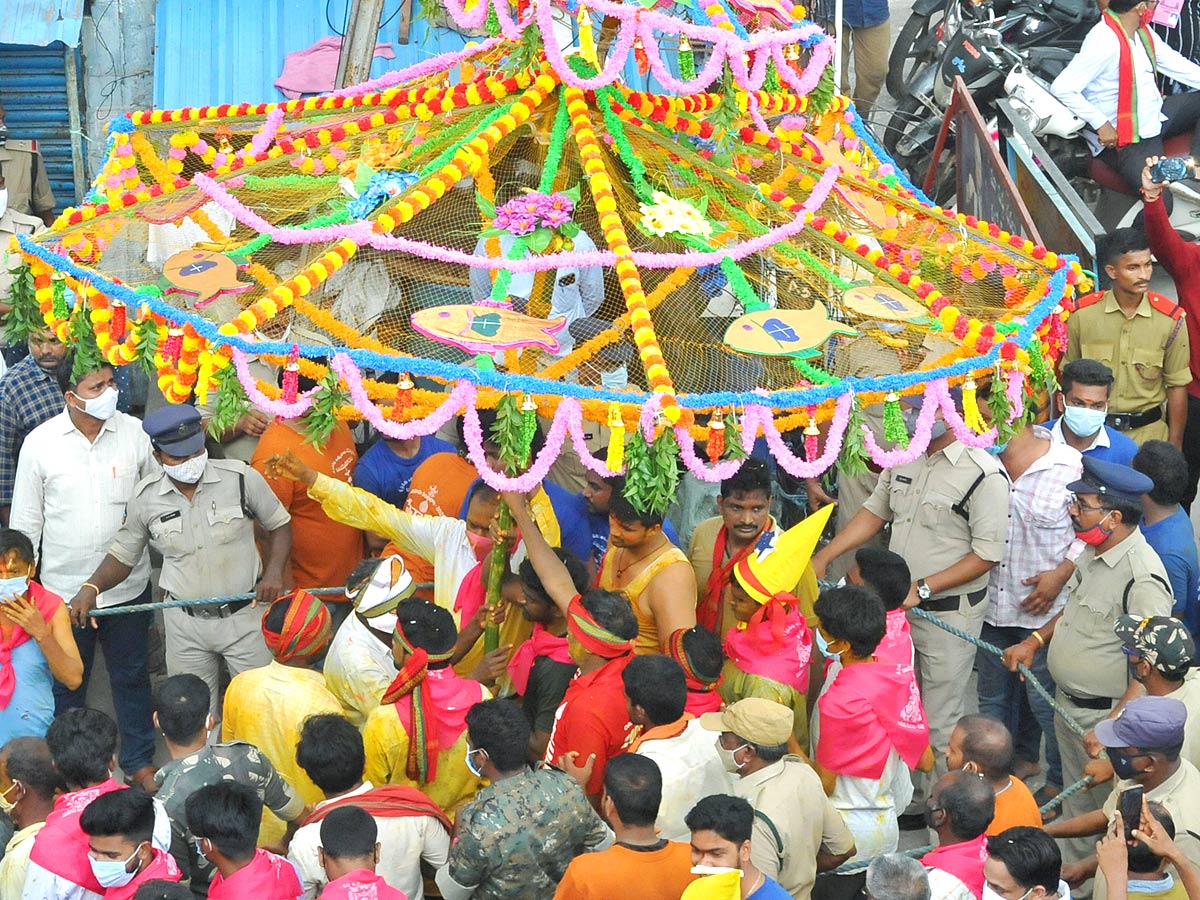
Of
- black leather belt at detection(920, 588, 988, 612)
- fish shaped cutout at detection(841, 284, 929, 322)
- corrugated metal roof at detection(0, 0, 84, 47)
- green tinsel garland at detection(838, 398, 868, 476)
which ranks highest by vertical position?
fish shaped cutout at detection(841, 284, 929, 322)

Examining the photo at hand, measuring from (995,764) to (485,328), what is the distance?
2327 mm

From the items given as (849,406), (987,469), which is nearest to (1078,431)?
(987,469)

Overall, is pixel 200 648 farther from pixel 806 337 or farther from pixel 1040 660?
pixel 1040 660

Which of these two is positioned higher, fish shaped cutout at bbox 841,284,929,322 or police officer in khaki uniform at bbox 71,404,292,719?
fish shaped cutout at bbox 841,284,929,322

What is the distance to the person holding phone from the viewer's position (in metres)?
5.27

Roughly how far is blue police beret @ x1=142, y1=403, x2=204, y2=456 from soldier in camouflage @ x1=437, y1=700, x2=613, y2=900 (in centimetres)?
244

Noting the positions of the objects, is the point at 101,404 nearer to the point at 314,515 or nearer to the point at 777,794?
the point at 314,515

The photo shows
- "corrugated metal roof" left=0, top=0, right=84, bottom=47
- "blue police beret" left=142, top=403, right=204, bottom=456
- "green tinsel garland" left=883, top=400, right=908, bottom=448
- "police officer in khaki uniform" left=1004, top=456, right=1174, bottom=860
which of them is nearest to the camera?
"green tinsel garland" left=883, top=400, right=908, bottom=448

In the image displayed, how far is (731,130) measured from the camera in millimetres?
6297

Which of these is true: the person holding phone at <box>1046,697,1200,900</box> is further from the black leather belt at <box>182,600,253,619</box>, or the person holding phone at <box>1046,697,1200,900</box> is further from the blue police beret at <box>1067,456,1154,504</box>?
the black leather belt at <box>182,600,253,619</box>

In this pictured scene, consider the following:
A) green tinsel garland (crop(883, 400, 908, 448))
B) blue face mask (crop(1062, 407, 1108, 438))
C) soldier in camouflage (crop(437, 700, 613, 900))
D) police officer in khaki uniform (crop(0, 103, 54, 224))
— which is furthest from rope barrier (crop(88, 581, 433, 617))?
police officer in khaki uniform (crop(0, 103, 54, 224))

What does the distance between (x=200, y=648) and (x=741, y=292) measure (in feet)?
10.4

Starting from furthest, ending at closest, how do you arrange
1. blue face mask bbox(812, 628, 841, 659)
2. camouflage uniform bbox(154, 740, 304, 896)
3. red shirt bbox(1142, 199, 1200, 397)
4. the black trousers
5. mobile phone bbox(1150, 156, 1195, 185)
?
the black trousers, red shirt bbox(1142, 199, 1200, 397), mobile phone bbox(1150, 156, 1195, 185), blue face mask bbox(812, 628, 841, 659), camouflage uniform bbox(154, 740, 304, 896)

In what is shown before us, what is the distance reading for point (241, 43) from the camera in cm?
1140
